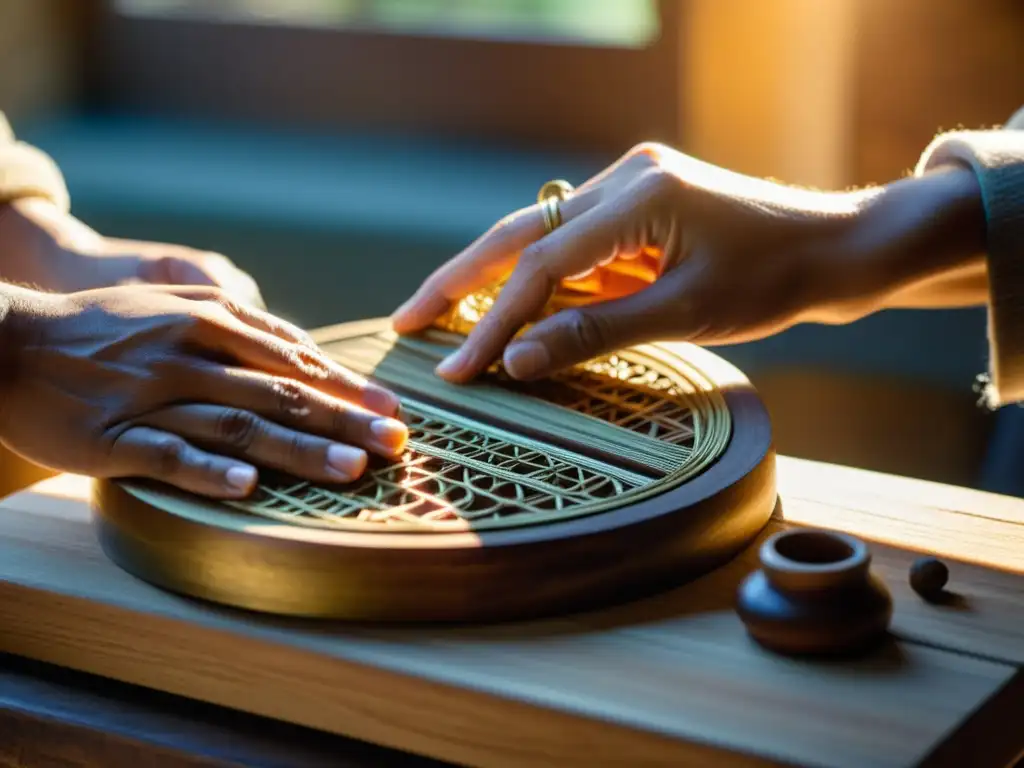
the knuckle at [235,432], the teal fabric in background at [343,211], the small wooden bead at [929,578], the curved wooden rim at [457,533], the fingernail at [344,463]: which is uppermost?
the knuckle at [235,432]

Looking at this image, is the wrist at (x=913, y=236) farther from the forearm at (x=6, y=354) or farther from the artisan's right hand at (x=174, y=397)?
the forearm at (x=6, y=354)

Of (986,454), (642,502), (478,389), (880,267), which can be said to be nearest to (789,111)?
(986,454)

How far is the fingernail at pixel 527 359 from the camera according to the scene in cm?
106

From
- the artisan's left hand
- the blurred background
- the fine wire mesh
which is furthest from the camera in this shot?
the blurred background

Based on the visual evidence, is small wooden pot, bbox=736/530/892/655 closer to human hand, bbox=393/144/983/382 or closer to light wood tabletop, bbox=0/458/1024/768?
light wood tabletop, bbox=0/458/1024/768

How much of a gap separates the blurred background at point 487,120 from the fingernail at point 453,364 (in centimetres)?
90

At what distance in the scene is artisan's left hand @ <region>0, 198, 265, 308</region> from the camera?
1299 mm

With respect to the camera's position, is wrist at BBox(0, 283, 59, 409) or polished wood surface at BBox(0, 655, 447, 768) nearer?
polished wood surface at BBox(0, 655, 447, 768)

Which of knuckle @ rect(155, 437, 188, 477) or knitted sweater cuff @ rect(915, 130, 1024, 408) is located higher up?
knitted sweater cuff @ rect(915, 130, 1024, 408)

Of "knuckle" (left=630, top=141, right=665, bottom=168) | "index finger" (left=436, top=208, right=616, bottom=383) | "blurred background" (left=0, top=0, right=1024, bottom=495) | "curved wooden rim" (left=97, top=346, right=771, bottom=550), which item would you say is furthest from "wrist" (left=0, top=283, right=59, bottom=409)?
"blurred background" (left=0, top=0, right=1024, bottom=495)

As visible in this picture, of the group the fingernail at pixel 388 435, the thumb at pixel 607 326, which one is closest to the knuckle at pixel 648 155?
the thumb at pixel 607 326

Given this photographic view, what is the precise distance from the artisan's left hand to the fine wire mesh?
1.09 feet

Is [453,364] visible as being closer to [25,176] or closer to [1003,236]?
[1003,236]

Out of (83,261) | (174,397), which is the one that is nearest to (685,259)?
(174,397)
